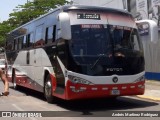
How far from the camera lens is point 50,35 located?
44.8 feet

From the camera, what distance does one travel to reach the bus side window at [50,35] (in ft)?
43.2

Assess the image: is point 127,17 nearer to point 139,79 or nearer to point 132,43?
point 132,43

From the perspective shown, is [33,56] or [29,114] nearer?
[29,114]

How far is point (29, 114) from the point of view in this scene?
36.7ft

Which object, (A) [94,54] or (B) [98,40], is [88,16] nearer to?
(B) [98,40]

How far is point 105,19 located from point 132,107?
284 cm

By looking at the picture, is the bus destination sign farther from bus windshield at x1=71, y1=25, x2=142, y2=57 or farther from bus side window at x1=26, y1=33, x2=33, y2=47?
bus side window at x1=26, y1=33, x2=33, y2=47

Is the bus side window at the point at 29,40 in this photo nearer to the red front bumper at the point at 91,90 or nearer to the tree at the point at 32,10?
the red front bumper at the point at 91,90

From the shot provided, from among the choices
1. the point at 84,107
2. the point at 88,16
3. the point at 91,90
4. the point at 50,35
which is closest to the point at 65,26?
the point at 88,16

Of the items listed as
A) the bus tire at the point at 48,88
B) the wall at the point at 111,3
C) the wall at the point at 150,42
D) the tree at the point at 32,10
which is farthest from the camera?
the tree at the point at 32,10

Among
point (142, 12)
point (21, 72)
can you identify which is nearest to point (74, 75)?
point (21, 72)

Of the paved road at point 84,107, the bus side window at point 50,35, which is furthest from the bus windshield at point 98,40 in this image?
the paved road at point 84,107

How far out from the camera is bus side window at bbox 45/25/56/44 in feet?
43.2

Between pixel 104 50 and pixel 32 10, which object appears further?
pixel 32 10
